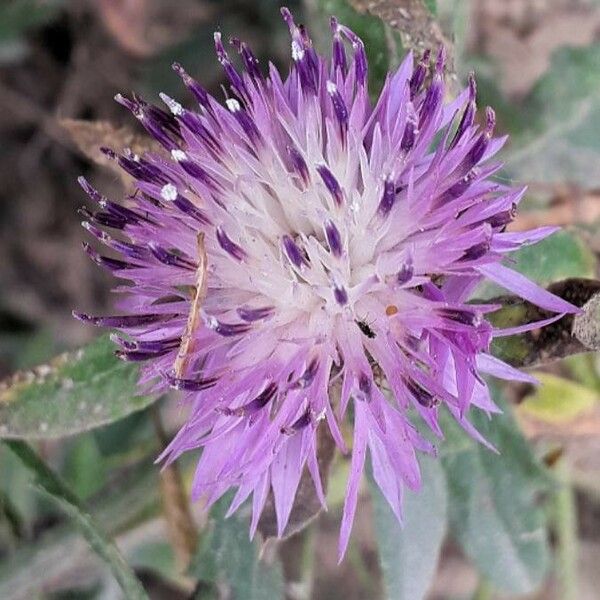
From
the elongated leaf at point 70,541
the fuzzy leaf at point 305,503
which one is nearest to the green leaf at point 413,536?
the fuzzy leaf at point 305,503

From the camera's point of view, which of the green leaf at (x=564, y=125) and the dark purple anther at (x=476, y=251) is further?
the green leaf at (x=564, y=125)

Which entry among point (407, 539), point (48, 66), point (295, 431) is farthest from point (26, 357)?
point (295, 431)

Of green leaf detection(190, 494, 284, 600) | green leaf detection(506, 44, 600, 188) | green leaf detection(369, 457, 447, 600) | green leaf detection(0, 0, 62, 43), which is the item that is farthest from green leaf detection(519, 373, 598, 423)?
green leaf detection(0, 0, 62, 43)

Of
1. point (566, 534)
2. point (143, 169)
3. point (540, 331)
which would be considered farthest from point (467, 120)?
point (566, 534)

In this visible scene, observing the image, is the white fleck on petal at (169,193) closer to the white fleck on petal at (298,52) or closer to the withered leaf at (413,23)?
the white fleck on petal at (298,52)

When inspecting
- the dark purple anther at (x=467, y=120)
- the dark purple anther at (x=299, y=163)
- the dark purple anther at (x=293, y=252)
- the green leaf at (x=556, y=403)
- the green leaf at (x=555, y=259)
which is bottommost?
the green leaf at (x=556, y=403)
